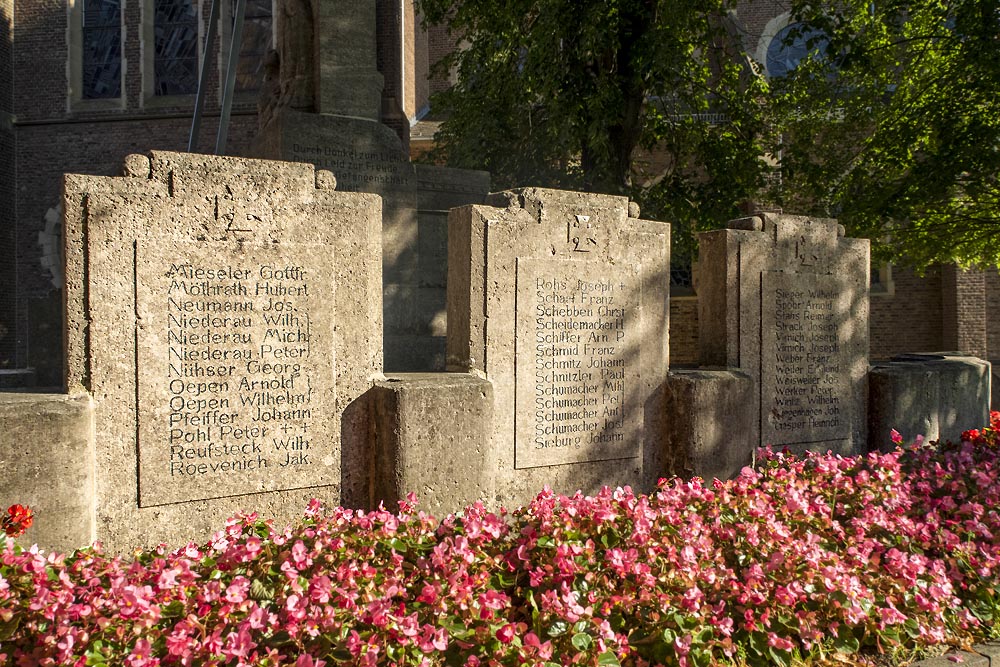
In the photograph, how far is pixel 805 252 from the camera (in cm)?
602

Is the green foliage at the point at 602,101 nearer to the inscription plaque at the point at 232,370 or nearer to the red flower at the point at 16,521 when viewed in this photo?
the inscription plaque at the point at 232,370

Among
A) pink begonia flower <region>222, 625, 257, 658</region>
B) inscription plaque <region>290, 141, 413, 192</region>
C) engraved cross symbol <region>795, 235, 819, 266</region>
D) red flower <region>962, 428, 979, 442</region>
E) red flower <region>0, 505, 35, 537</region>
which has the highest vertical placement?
inscription plaque <region>290, 141, 413, 192</region>

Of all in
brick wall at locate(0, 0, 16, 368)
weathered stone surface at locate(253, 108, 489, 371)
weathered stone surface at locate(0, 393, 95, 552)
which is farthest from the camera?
brick wall at locate(0, 0, 16, 368)

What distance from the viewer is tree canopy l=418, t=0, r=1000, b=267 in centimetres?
923

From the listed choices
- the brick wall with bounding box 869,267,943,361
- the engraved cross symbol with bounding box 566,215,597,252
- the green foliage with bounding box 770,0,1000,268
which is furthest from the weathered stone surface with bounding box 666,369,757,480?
the brick wall with bounding box 869,267,943,361

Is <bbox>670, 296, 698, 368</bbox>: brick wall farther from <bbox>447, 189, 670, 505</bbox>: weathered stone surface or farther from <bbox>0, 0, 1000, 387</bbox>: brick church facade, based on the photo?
<bbox>447, 189, 670, 505</bbox>: weathered stone surface

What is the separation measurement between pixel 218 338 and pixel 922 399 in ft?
17.9

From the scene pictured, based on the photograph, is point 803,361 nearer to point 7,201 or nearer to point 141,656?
point 141,656

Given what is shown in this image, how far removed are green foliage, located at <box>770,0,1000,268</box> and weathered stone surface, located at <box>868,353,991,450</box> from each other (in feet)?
11.1

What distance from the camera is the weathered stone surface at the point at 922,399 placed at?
631 centimetres

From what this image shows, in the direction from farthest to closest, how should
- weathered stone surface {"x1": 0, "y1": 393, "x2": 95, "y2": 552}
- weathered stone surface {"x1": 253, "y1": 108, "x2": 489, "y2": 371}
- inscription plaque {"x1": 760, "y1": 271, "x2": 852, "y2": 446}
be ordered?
weathered stone surface {"x1": 253, "y1": 108, "x2": 489, "y2": 371} < inscription plaque {"x1": 760, "y1": 271, "x2": 852, "y2": 446} < weathered stone surface {"x1": 0, "y1": 393, "x2": 95, "y2": 552}

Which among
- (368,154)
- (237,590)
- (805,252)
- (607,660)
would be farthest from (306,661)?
(368,154)

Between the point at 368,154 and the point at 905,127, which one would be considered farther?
the point at 905,127

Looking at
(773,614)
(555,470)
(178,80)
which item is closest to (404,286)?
(555,470)
